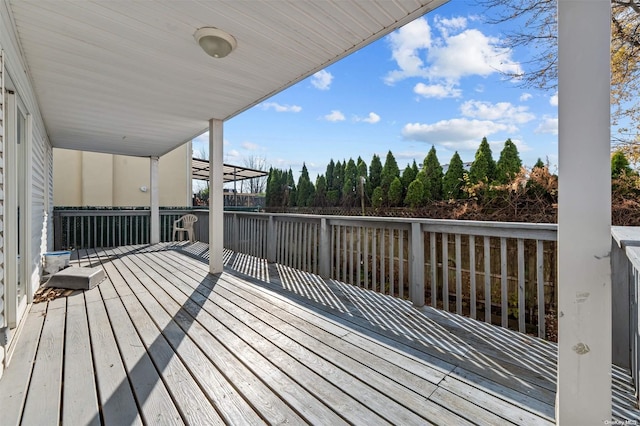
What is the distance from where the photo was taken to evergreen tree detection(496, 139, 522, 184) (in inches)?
224

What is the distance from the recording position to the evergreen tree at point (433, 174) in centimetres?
713

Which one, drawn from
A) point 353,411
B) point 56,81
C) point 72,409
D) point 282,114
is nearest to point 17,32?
point 56,81

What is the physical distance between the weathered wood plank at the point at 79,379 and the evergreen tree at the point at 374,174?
816 centimetres

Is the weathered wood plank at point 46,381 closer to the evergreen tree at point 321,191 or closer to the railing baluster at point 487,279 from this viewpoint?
the railing baluster at point 487,279

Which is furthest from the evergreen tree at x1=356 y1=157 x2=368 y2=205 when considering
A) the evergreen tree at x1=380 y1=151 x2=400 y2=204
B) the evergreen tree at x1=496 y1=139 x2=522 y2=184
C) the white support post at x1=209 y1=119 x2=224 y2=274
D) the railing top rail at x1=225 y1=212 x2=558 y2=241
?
the railing top rail at x1=225 y1=212 x2=558 y2=241

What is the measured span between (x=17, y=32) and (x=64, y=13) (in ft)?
1.91

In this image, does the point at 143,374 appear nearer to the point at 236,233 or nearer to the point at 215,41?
the point at 215,41

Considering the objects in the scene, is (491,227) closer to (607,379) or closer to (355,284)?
(607,379)

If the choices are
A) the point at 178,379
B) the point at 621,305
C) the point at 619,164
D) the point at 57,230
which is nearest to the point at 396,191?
the point at 619,164

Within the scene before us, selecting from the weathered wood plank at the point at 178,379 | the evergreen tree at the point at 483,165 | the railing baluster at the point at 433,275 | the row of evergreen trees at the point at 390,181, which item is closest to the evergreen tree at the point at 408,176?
the row of evergreen trees at the point at 390,181

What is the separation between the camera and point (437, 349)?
1946mm

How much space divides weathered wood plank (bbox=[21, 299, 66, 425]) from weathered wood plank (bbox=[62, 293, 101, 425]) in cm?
3

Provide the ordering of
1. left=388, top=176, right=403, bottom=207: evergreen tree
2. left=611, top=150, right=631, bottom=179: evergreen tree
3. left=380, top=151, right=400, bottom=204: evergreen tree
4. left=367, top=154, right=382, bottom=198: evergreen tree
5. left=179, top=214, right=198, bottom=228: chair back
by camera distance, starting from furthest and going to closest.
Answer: left=367, top=154, right=382, bottom=198: evergreen tree, left=380, top=151, right=400, bottom=204: evergreen tree, left=388, top=176, right=403, bottom=207: evergreen tree, left=179, top=214, right=198, bottom=228: chair back, left=611, top=150, right=631, bottom=179: evergreen tree

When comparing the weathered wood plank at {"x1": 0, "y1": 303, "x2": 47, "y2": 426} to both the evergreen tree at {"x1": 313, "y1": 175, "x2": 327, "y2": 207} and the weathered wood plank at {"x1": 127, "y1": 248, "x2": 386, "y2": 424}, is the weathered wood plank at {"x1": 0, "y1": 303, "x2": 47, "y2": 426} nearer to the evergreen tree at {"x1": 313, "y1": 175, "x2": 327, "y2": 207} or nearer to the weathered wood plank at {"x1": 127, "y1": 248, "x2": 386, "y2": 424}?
the weathered wood plank at {"x1": 127, "y1": 248, "x2": 386, "y2": 424}
